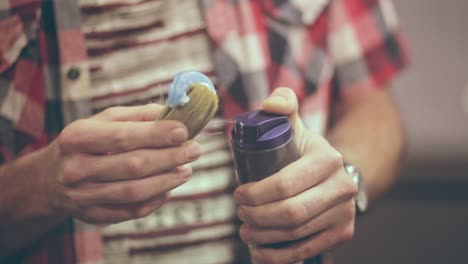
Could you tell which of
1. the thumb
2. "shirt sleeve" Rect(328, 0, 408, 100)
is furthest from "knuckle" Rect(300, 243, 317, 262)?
"shirt sleeve" Rect(328, 0, 408, 100)

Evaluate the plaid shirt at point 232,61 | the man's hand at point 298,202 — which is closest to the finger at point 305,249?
the man's hand at point 298,202

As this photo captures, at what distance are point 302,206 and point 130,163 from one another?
14 centimetres

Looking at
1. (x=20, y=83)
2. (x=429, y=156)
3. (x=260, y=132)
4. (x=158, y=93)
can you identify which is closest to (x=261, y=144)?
(x=260, y=132)

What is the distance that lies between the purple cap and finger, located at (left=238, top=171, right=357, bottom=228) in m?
0.07

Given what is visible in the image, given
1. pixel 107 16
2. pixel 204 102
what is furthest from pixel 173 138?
pixel 107 16

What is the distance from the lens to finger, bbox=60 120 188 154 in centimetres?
36

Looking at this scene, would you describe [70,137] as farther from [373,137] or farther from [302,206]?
[373,137]

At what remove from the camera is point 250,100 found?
0.62 meters

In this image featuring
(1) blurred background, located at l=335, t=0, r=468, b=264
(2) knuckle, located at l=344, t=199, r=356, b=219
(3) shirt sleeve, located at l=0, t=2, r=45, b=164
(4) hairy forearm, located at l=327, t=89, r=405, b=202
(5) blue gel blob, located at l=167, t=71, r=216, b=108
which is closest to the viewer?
(5) blue gel blob, located at l=167, t=71, r=216, b=108

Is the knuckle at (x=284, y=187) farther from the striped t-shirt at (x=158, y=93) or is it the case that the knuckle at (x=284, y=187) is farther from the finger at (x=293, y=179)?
the striped t-shirt at (x=158, y=93)

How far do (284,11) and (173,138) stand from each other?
350 mm

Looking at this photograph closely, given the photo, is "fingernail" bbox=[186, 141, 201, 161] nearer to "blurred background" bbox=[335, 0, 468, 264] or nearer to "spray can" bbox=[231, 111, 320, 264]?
"spray can" bbox=[231, 111, 320, 264]

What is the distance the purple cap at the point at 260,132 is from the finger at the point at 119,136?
38 mm

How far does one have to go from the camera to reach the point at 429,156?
3.93 feet
